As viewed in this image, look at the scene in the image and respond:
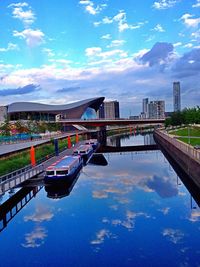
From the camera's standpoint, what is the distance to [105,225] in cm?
2022

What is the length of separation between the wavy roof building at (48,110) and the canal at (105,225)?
108 m

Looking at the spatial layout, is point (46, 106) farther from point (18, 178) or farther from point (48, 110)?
point (18, 178)

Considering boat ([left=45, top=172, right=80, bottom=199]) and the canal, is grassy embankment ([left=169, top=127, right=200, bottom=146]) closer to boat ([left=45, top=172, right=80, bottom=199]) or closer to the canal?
the canal

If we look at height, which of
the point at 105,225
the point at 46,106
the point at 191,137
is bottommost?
the point at 105,225

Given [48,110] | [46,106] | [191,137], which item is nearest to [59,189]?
[191,137]

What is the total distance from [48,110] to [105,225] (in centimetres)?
12312

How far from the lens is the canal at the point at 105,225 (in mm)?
15830

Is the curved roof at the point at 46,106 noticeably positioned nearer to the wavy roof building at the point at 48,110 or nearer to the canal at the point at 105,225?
the wavy roof building at the point at 48,110

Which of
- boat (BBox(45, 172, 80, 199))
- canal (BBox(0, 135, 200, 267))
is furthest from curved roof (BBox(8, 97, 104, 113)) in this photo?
boat (BBox(45, 172, 80, 199))

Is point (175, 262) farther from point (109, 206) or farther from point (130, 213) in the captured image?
point (109, 206)

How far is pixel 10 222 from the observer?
70.4 feet

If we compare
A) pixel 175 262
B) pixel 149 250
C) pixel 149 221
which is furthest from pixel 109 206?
pixel 175 262

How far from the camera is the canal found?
1583 cm

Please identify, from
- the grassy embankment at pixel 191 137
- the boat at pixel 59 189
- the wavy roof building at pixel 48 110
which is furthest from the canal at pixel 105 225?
the wavy roof building at pixel 48 110
